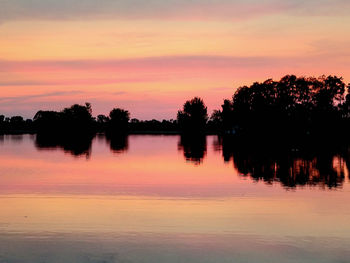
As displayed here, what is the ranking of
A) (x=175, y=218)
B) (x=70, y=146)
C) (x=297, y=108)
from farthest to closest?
(x=297, y=108) → (x=70, y=146) → (x=175, y=218)

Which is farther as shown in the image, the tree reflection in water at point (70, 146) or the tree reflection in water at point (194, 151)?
the tree reflection in water at point (70, 146)

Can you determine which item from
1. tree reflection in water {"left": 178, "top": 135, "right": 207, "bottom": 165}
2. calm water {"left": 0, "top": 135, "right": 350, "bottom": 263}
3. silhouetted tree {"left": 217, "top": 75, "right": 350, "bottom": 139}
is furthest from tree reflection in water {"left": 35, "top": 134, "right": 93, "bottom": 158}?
silhouetted tree {"left": 217, "top": 75, "right": 350, "bottom": 139}

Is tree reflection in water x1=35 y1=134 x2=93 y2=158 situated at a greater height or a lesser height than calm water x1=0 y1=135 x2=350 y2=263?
greater

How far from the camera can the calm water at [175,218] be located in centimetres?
1150

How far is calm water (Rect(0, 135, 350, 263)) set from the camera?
453 inches

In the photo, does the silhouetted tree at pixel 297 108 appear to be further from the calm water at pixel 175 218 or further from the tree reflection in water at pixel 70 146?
the calm water at pixel 175 218

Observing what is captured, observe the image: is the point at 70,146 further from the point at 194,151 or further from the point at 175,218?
the point at 175,218

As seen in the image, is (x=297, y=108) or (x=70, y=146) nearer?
(x=70, y=146)

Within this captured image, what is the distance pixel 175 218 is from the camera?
15617mm

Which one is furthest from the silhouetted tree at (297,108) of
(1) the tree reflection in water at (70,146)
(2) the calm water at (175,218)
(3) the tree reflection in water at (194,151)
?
(2) the calm water at (175,218)

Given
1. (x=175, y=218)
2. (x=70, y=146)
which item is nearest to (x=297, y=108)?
(x=70, y=146)

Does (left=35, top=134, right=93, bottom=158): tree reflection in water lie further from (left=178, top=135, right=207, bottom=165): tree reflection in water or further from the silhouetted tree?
the silhouetted tree

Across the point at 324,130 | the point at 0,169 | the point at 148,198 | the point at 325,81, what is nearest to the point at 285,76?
the point at 325,81

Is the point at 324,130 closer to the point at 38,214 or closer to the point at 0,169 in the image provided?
the point at 0,169
